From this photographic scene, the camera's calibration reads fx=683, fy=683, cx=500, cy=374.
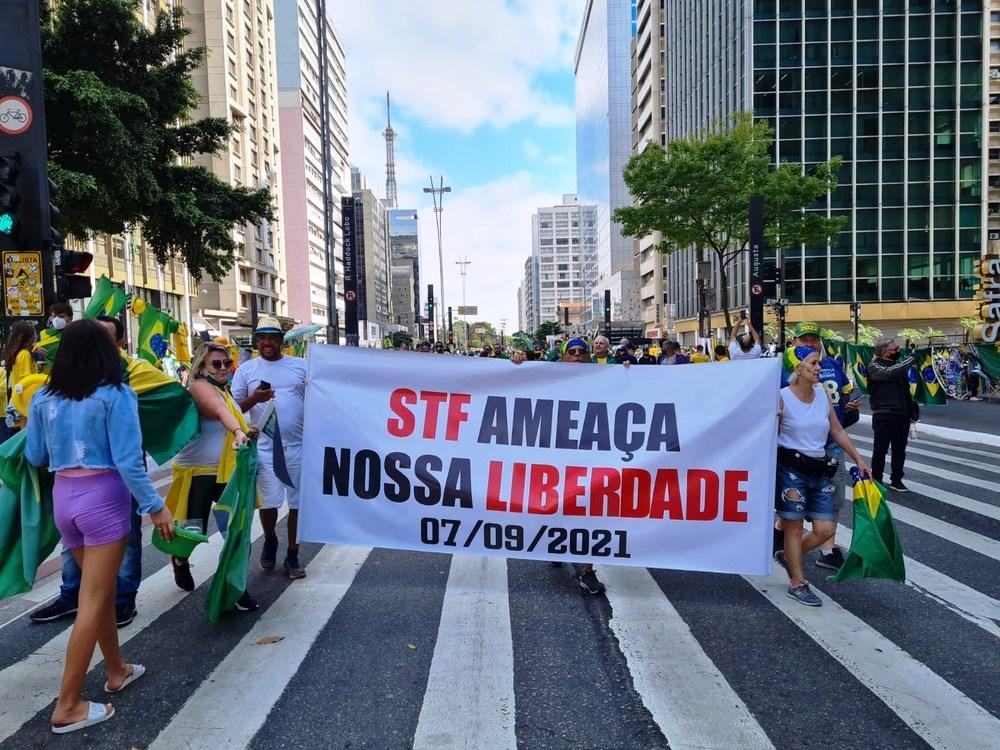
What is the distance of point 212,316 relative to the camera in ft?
178

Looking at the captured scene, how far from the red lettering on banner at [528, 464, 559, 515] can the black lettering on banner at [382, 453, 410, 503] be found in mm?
853

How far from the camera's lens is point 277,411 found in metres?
5.16

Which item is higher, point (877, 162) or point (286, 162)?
point (286, 162)

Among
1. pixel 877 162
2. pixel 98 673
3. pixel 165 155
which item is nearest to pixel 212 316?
pixel 165 155

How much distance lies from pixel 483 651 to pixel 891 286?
51.8 meters

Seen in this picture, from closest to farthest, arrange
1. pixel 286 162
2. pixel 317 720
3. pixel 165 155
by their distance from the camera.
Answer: pixel 317 720
pixel 165 155
pixel 286 162

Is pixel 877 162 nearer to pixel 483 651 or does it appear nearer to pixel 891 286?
pixel 891 286

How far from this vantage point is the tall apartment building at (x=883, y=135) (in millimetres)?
45938

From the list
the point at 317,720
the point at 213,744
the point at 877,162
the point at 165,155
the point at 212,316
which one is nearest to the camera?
the point at 213,744

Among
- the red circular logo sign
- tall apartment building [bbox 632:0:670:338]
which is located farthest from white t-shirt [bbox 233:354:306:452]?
tall apartment building [bbox 632:0:670:338]

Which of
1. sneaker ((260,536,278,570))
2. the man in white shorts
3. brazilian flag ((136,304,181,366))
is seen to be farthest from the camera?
brazilian flag ((136,304,181,366))

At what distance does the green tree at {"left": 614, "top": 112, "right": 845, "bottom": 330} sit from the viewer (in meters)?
24.9

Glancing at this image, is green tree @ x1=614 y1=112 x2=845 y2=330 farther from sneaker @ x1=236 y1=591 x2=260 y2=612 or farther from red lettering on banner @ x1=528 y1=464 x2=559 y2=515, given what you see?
sneaker @ x1=236 y1=591 x2=260 y2=612

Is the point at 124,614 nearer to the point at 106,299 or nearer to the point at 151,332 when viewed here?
the point at 106,299
